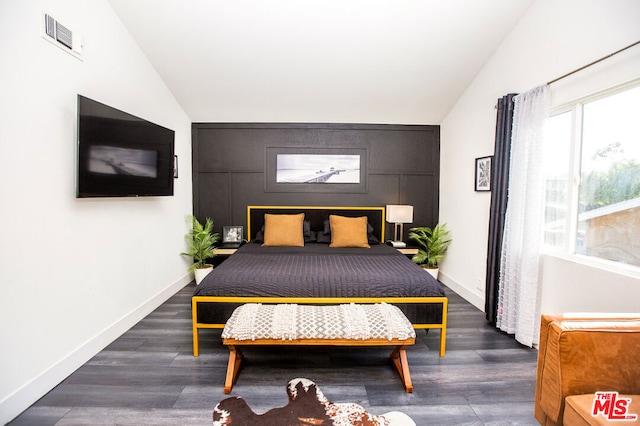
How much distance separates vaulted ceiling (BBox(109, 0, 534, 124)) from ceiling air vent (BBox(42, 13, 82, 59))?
72 cm

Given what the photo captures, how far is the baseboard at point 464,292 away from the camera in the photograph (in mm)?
3397

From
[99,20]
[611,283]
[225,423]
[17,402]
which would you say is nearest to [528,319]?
[611,283]

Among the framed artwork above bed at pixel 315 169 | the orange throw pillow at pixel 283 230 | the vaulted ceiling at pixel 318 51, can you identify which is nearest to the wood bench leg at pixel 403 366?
the orange throw pillow at pixel 283 230

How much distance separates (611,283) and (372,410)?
67.0 inches

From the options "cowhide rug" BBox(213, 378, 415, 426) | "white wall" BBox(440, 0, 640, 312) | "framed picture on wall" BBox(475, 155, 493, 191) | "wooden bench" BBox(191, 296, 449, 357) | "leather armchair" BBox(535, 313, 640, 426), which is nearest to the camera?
"leather armchair" BBox(535, 313, 640, 426)

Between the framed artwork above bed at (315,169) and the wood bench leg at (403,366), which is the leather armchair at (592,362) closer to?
the wood bench leg at (403,366)

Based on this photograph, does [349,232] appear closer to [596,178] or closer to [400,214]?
[400,214]

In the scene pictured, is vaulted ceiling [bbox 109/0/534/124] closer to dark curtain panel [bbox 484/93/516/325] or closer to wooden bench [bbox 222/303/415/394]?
dark curtain panel [bbox 484/93/516/325]

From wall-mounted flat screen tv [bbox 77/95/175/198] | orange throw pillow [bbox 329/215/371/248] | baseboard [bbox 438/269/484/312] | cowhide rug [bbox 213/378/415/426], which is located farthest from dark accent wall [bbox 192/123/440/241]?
cowhide rug [bbox 213/378/415/426]

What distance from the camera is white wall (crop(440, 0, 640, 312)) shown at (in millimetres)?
1959

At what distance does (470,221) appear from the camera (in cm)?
371

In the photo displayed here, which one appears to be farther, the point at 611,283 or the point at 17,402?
the point at 611,283

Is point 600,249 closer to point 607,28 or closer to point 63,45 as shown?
point 607,28

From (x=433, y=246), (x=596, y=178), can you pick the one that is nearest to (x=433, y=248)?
(x=433, y=246)
